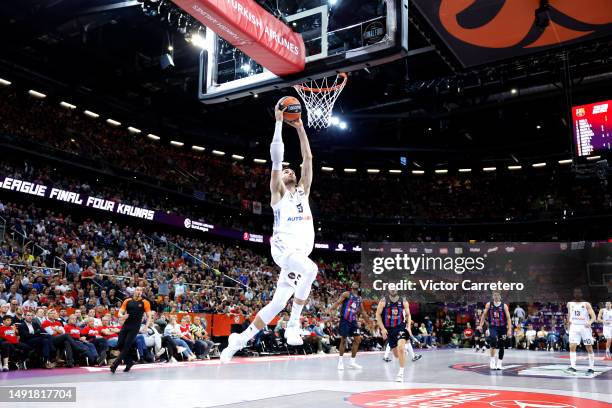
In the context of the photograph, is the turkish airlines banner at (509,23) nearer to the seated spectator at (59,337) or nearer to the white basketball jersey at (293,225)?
the white basketball jersey at (293,225)

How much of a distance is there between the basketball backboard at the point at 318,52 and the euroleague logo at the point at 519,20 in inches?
54.9

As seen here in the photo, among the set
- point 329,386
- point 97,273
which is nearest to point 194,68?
point 97,273

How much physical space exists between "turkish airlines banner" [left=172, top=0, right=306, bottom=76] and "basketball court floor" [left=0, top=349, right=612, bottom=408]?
540cm

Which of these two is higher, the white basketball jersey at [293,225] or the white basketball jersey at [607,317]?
the white basketball jersey at [293,225]

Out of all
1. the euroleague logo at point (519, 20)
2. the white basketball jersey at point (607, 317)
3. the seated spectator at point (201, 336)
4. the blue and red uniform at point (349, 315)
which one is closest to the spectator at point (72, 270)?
the seated spectator at point (201, 336)

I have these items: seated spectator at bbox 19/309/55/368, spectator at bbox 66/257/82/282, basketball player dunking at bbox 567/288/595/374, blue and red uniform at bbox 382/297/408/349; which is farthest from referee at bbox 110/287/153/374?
basketball player dunking at bbox 567/288/595/374

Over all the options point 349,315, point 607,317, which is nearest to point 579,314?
point 607,317

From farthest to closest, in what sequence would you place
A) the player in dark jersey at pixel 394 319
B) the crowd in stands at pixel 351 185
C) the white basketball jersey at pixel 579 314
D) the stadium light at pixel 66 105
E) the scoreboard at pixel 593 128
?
the crowd in stands at pixel 351 185
the stadium light at pixel 66 105
the scoreboard at pixel 593 128
the white basketball jersey at pixel 579 314
the player in dark jersey at pixel 394 319

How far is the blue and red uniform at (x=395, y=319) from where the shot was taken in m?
10.7

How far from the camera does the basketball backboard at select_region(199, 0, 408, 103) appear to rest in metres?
8.93

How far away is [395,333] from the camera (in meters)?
10.8

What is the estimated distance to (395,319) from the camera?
10.8m

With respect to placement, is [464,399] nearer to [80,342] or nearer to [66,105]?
[80,342]

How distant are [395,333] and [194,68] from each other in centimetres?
1826
